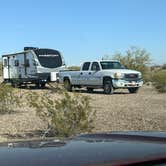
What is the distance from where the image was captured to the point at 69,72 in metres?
33.6

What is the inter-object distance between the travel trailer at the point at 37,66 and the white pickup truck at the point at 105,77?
3.74 metres

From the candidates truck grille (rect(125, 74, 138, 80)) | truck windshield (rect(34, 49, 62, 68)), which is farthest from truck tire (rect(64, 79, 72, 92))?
truck windshield (rect(34, 49, 62, 68))

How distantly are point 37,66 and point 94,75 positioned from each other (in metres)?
7.14

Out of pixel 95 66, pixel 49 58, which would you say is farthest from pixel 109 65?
pixel 49 58

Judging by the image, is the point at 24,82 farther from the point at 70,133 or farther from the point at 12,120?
the point at 70,133

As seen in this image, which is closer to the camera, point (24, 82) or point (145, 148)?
point (145, 148)

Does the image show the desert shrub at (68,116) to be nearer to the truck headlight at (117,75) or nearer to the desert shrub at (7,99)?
the desert shrub at (7,99)

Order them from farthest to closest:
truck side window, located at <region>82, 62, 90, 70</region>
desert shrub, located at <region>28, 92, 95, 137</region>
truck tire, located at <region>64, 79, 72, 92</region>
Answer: truck side window, located at <region>82, 62, 90, 70</region> < truck tire, located at <region>64, 79, 72, 92</region> < desert shrub, located at <region>28, 92, 95, 137</region>

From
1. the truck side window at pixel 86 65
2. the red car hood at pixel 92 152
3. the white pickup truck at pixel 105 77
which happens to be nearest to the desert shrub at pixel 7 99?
the white pickup truck at pixel 105 77

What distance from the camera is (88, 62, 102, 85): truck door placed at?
3057cm

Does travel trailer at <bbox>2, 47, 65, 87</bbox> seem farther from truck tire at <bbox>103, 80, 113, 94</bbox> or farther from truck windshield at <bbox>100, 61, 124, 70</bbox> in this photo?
truck tire at <bbox>103, 80, 113, 94</bbox>

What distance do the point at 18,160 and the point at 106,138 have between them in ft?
3.73

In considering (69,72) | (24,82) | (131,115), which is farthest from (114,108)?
(24,82)

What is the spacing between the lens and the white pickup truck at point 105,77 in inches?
1167
